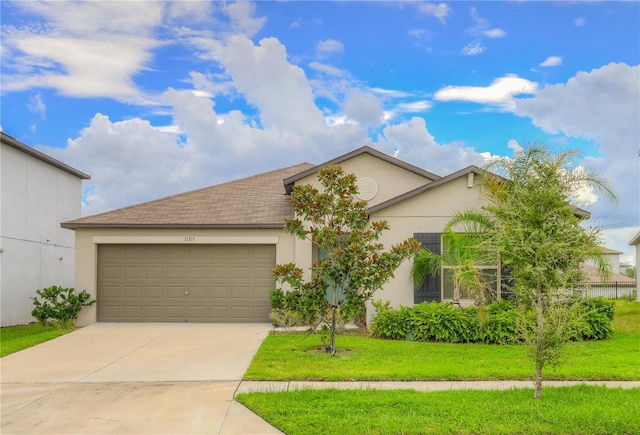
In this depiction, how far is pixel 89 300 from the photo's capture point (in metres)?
16.2

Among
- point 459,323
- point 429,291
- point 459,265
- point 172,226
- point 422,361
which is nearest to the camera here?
point 422,361

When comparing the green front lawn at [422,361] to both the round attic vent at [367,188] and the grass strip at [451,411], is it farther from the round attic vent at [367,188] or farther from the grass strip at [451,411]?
the round attic vent at [367,188]

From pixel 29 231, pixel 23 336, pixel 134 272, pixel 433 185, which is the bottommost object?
pixel 23 336

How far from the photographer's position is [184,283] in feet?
53.6

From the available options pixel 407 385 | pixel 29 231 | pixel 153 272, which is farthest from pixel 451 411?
pixel 29 231

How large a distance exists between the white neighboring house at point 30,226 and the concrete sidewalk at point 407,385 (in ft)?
41.3

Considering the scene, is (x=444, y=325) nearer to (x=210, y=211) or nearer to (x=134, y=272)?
(x=210, y=211)

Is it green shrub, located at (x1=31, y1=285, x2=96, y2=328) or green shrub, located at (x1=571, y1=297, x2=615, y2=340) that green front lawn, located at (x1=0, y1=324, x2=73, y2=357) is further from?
green shrub, located at (x1=571, y1=297, x2=615, y2=340)

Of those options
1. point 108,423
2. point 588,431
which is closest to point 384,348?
point 588,431

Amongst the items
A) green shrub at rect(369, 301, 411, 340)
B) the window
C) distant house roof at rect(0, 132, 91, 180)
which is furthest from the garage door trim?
the window

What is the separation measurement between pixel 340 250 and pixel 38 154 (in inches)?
533

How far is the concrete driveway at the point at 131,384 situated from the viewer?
22.3 feet

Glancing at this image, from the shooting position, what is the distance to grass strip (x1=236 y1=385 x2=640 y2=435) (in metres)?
6.44

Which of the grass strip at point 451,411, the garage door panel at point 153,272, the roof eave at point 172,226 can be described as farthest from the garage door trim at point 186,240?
the grass strip at point 451,411
